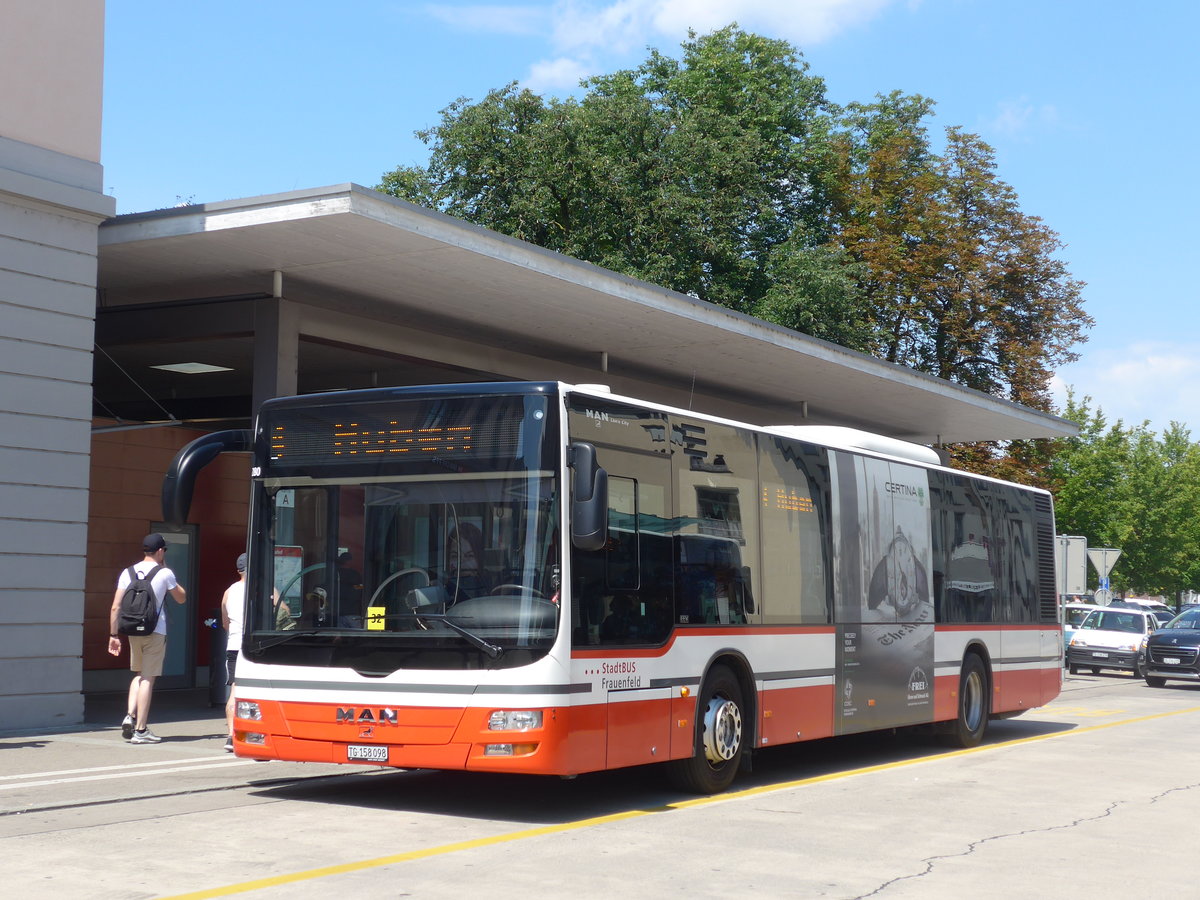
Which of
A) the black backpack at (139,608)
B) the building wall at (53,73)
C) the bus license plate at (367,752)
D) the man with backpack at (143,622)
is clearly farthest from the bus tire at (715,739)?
the building wall at (53,73)

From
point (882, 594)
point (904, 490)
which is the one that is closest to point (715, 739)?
point (882, 594)

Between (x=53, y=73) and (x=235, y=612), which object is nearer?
(x=235, y=612)

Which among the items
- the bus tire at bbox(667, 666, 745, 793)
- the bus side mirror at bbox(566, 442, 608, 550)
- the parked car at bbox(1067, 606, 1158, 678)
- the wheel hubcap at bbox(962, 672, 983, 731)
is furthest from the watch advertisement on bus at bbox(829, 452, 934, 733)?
the parked car at bbox(1067, 606, 1158, 678)

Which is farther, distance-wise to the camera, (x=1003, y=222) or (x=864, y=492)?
(x=1003, y=222)

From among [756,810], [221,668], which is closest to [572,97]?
[221,668]

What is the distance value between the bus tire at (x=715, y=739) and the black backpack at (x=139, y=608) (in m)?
5.28

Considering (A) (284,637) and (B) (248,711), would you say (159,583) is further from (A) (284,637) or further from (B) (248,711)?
(A) (284,637)

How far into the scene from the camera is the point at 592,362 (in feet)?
77.9

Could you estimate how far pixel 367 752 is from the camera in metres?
9.41

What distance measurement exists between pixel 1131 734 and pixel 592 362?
10.1 meters

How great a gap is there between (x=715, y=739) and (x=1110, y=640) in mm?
26856

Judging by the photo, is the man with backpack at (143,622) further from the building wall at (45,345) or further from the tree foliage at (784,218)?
the tree foliage at (784,218)

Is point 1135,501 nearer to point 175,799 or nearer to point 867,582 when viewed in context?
point 867,582

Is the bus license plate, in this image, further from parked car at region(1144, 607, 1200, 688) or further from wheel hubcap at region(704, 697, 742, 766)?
parked car at region(1144, 607, 1200, 688)
